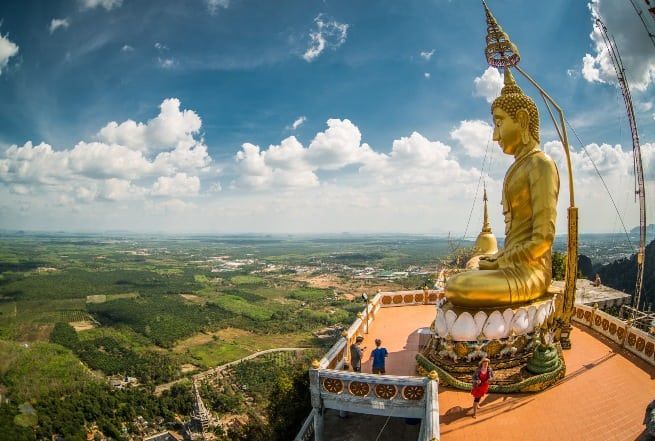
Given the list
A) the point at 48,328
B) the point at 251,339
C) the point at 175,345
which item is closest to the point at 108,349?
the point at 175,345

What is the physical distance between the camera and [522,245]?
888cm

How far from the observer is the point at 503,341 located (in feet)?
27.1

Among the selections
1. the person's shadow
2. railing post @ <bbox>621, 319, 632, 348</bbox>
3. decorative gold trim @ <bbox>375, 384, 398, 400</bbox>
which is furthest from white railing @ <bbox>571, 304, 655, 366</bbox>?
decorative gold trim @ <bbox>375, 384, 398, 400</bbox>

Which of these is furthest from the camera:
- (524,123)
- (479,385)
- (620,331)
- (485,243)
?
(485,243)

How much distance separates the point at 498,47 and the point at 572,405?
8327 mm

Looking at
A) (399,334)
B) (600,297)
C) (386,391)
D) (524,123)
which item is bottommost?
(600,297)

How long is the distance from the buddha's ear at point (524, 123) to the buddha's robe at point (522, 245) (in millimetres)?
391

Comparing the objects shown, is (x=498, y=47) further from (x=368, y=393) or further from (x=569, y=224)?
(x=368, y=393)

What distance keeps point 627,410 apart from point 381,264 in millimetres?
152120

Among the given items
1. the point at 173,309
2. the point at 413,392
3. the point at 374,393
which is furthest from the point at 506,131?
the point at 173,309

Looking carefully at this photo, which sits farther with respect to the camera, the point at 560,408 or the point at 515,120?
the point at 515,120

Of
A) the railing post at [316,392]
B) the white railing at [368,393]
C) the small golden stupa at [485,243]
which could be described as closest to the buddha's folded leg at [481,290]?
the white railing at [368,393]

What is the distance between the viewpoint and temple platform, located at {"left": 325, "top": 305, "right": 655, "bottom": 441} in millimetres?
6328

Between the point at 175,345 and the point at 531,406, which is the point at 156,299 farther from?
the point at 531,406
